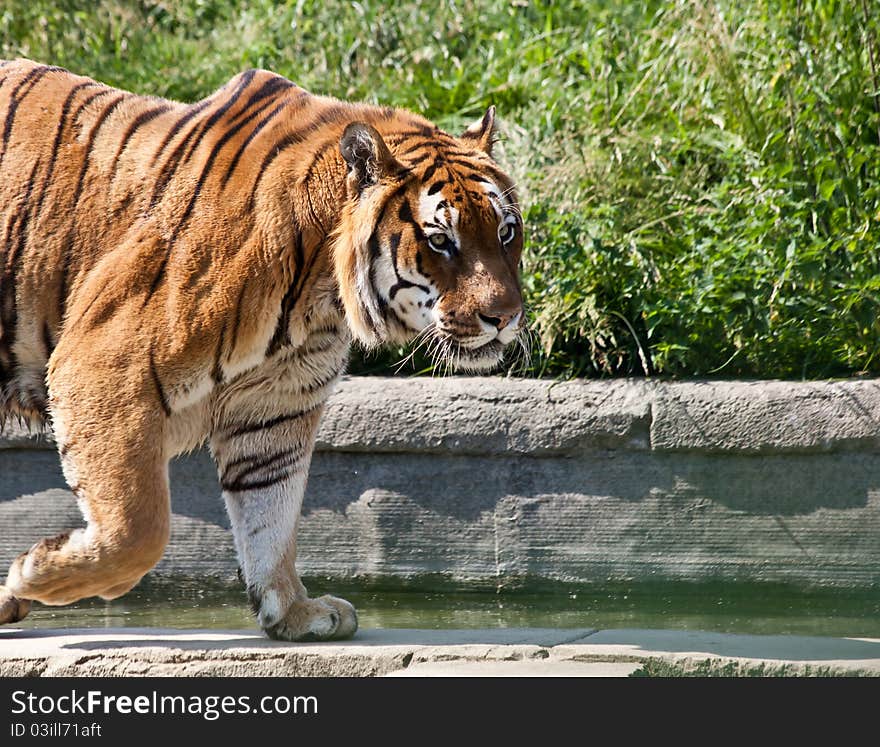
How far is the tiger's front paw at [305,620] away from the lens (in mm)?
3785

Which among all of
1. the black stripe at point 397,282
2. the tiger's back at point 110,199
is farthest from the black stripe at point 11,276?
the black stripe at point 397,282

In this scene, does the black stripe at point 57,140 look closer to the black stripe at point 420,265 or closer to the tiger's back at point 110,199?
the tiger's back at point 110,199

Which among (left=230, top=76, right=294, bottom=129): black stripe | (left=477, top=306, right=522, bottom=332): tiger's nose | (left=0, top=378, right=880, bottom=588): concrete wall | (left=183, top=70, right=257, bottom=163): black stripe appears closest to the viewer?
(left=477, top=306, right=522, bottom=332): tiger's nose

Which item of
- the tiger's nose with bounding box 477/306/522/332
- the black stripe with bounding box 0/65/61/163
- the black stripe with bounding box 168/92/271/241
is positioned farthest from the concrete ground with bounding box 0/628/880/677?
the black stripe with bounding box 0/65/61/163

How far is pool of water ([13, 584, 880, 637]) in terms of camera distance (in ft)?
14.4

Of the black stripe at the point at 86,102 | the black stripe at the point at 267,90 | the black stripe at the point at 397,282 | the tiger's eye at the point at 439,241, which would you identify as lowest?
the black stripe at the point at 397,282

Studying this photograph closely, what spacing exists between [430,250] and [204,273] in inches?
23.0

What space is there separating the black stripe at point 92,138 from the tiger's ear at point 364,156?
2.50ft

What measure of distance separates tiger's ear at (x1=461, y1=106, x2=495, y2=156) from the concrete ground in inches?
54.3

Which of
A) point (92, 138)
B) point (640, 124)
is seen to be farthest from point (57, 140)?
point (640, 124)

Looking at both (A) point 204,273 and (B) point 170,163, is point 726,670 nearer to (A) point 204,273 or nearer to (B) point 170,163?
(A) point 204,273

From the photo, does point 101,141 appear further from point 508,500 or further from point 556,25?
point 556,25

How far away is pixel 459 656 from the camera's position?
131 inches

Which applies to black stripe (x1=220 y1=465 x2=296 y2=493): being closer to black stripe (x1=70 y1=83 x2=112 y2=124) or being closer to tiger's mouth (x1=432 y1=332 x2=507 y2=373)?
tiger's mouth (x1=432 y1=332 x2=507 y2=373)
